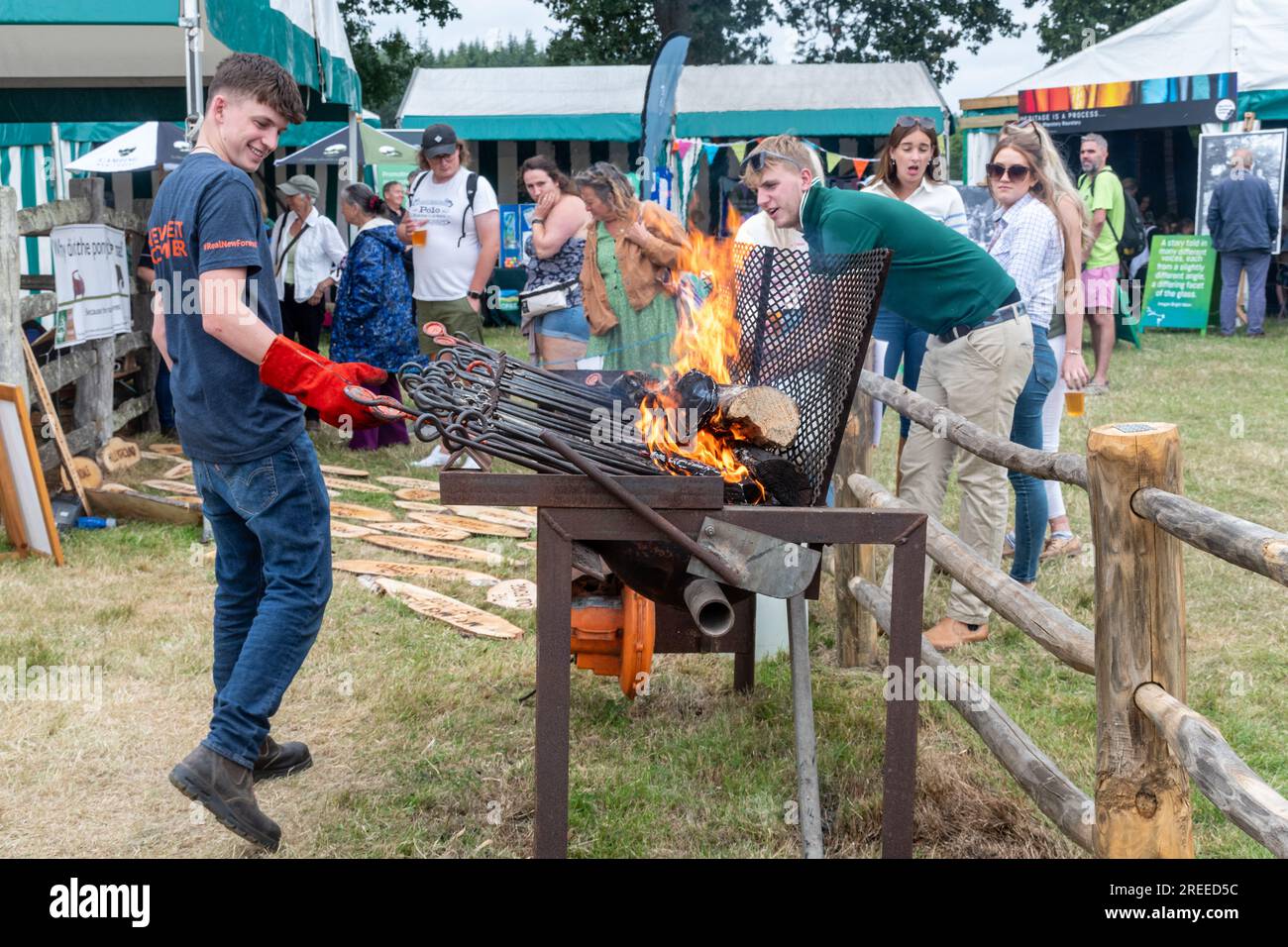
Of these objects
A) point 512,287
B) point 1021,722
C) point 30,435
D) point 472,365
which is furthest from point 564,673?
point 512,287

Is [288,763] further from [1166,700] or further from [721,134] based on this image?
[721,134]

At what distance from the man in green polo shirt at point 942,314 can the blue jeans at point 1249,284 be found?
11.4 meters

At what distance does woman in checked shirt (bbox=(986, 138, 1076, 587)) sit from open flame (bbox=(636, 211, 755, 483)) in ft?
4.55

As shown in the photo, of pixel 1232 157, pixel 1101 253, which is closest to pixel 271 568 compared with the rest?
pixel 1101 253

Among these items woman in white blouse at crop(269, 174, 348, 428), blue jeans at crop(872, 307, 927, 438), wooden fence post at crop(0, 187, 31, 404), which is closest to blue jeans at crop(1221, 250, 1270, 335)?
blue jeans at crop(872, 307, 927, 438)

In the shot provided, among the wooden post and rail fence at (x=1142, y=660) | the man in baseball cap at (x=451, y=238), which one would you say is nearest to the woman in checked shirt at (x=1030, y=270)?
the wooden post and rail fence at (x=1142, y=660)

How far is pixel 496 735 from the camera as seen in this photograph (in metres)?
4.32

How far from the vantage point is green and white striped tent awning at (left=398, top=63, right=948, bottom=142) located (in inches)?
720

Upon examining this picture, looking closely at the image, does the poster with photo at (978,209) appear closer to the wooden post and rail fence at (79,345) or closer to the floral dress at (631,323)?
the floral dress at (631,323)

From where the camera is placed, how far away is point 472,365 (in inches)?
145

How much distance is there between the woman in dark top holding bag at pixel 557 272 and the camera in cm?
743

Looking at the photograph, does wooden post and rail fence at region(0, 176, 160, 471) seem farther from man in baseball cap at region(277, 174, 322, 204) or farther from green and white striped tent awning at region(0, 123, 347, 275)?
green and white striped tent awning at region(0, 123, 347, 275)

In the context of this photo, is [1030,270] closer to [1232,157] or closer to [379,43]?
[1232,157]

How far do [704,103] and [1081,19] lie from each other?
2777cm
